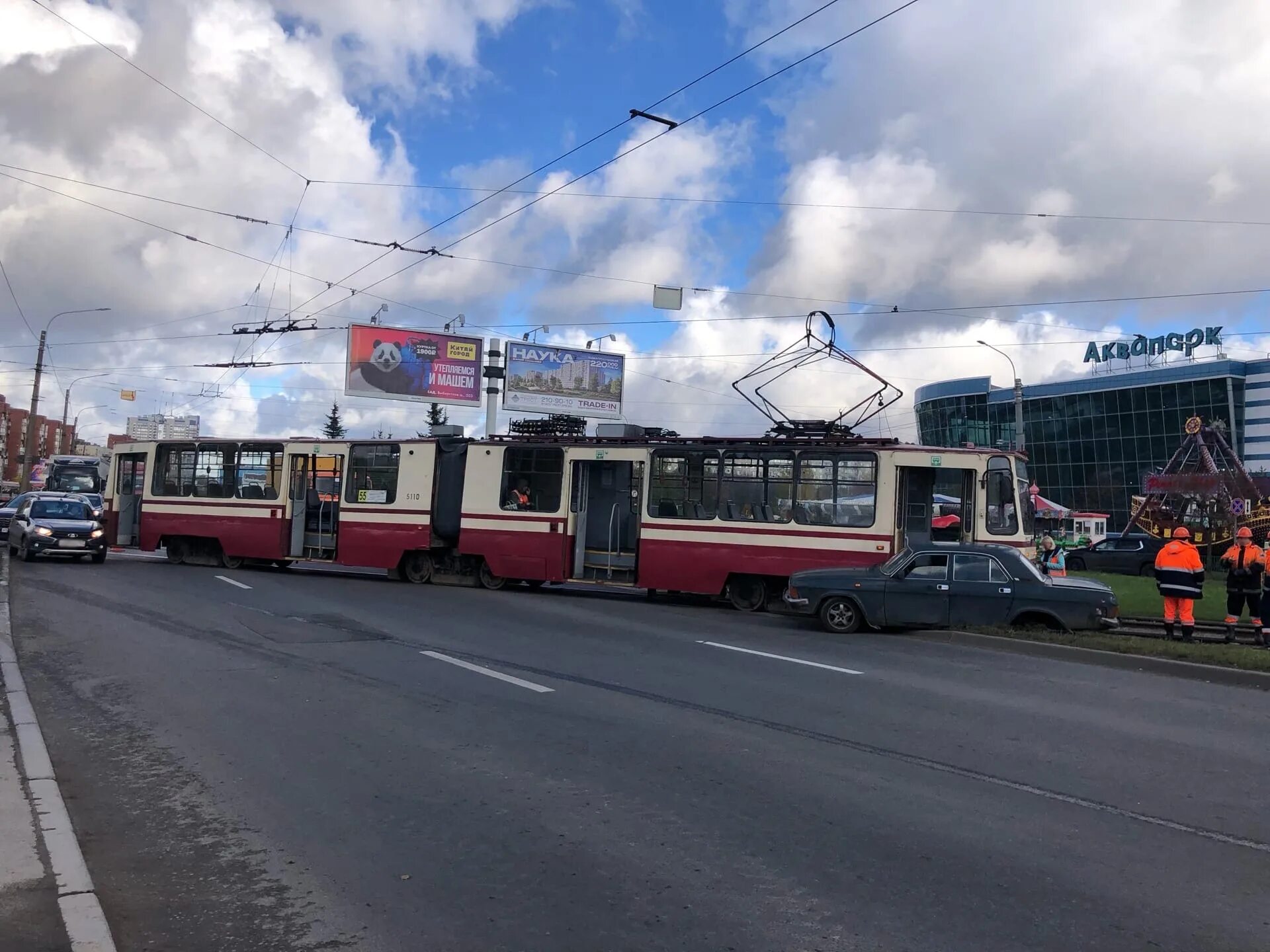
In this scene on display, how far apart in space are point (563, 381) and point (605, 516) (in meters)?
27.2

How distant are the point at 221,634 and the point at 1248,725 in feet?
36.6

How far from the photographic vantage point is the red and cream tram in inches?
685

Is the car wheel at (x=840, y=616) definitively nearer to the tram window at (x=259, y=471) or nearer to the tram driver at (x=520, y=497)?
the tram driver at (x=520, y=497)

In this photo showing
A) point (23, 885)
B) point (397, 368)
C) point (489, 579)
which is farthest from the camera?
point (397, 368)

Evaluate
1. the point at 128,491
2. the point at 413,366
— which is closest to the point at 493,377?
the point at 413,366

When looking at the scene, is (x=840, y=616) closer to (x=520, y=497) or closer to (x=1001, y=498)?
(x=1001, y=498)

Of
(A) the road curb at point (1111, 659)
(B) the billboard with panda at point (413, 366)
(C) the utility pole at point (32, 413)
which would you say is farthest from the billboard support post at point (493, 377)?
(A) the road curb at point (1111, 659)

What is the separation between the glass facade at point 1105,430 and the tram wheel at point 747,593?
51.8 metres

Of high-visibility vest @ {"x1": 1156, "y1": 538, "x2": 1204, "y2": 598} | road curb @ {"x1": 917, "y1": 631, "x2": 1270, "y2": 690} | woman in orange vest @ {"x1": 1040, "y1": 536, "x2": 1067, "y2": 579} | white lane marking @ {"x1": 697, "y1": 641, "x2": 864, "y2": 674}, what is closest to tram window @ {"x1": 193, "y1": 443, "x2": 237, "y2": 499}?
white lane marking @ {"x1": 697, "y1": 641, "x2": 864, "y2": 674}

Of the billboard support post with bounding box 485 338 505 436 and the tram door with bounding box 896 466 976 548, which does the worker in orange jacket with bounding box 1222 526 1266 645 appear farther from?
the billboard support post with bounding box 485 338 505 436

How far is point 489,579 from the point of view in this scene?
2161 centimetres

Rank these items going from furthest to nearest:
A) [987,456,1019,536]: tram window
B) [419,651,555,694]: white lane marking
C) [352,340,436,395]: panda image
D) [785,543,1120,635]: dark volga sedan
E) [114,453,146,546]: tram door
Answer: [352,340,436,395]: panda image
[114,453,146,546]: tram door
[987,456,1019,536]: tram window
[785,543,1120,635]: dark volga sedan
[419,651,555,694]: white lane marking

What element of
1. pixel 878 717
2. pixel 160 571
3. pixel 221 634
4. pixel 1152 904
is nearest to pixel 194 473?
pixel 160 571

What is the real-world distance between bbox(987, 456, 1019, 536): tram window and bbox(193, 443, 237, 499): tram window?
16655 mm
